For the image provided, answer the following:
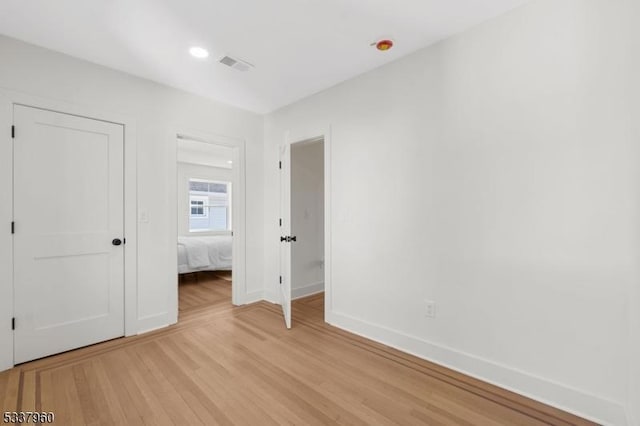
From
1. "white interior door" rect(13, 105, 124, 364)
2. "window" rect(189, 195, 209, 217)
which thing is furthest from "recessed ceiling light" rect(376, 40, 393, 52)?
"window" rect(189, 195, 209, 217)

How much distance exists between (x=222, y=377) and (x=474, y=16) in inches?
126

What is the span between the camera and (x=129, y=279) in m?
2.89

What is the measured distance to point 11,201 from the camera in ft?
7.53

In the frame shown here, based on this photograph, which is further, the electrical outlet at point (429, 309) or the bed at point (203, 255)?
the bed at point (203, 255)

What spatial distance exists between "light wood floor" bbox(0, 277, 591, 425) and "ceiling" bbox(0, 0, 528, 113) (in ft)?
8.58

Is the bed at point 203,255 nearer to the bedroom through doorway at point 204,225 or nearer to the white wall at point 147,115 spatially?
the bedroom through doorway at point 204,225

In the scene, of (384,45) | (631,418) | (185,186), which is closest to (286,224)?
(384,45)

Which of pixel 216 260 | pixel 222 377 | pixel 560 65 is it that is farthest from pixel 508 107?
pixel 216 260

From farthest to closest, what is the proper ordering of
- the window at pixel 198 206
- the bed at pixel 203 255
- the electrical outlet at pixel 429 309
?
the window at pixel 198 206, the bed at pixel 203 255, the electrical outlet at pixel 429 309

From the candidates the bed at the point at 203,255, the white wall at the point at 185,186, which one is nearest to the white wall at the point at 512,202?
the bed at the point at 203,255

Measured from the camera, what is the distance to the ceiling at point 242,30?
6.37 feet

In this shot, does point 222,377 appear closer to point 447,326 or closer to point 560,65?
point 447,326

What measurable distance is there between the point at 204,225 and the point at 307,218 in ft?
13.7

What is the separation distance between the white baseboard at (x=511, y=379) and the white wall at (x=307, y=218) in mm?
1580
